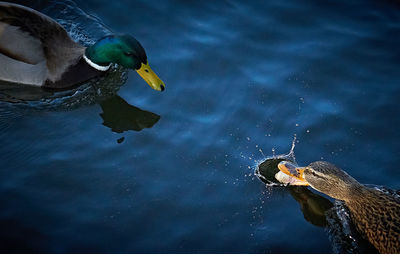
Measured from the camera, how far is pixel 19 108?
4.75 meters

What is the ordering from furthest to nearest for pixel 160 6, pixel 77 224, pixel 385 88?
pixel 160 6 < pixel 385 88 < pixel 77 224

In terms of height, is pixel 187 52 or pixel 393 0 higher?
pixel 393 0

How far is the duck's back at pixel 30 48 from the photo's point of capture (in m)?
4.87

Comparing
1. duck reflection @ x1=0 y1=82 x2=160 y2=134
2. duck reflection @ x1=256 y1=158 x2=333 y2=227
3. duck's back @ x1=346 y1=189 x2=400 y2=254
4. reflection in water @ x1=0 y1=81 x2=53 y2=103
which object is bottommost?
reflection in water @ x1=0 y1=81 x2=53 y2=103

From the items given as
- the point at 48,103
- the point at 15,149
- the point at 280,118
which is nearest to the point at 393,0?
the point at 280,118

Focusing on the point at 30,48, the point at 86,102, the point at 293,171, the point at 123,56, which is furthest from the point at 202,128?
the point at 30,48

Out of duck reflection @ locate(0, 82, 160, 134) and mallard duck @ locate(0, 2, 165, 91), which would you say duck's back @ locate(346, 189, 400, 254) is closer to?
duck reflection @ locate(0, 82, 160, 134)

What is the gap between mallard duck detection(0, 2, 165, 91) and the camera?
486cm

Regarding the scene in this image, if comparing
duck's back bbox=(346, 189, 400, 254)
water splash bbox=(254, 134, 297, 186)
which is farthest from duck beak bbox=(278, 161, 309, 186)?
duck's back bbox=(346, 189, 400, 254)

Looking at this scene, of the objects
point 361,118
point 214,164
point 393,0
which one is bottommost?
point 214,164

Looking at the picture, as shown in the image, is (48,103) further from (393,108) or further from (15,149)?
(393,108)

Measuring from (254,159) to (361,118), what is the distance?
142cm

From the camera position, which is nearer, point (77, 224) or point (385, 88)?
point (77, 224)

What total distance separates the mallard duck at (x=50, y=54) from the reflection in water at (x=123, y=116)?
348mm
